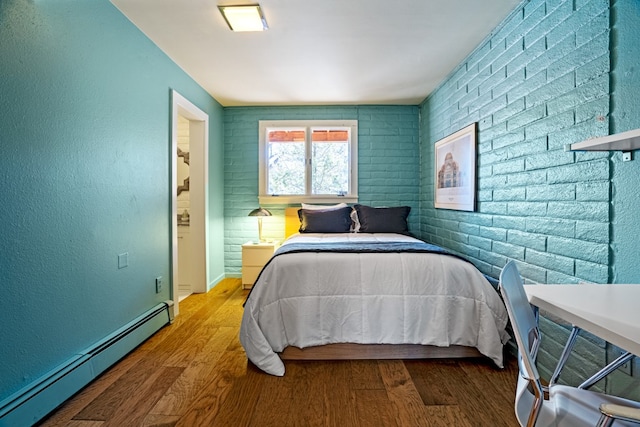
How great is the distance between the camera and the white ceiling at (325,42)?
2.15 metres

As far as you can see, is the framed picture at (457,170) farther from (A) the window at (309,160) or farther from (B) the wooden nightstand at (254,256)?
(B) the wooden nightstand at (254,256)

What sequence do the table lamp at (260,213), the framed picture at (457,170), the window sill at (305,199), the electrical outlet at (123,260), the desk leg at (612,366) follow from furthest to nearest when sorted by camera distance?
1. the window sill at (305,199)
2. the table lamp at (260,213)
3. the framed picture at (457,170)
4. the electrical outlet at (123,260)
5. the desk leg at (612,366)

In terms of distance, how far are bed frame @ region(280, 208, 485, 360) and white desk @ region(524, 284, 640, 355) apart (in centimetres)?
113

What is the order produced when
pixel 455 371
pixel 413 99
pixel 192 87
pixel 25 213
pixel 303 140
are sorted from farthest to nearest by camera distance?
1. pixel 303 140
2. pixel 413 99
3. pixel 192 87
4. pixel 455 371
5. pixel 25 213

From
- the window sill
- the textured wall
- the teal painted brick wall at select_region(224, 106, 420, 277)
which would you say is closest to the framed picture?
the teal painted brick wall at select_region(224, 106, 420, 277)

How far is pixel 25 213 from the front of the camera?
5.05ft

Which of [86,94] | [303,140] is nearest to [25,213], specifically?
[86,94]

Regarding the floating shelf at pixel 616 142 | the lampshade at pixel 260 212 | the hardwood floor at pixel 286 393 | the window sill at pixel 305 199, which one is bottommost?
the hardwood floor at pixel 286 393

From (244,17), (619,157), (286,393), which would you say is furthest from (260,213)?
(619,157)

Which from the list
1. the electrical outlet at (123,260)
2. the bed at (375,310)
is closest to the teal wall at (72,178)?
the electrical outlet at (123,260)

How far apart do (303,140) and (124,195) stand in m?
2.54

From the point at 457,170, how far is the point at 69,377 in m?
3.23

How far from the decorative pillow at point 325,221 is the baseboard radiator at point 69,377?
6.08 feet

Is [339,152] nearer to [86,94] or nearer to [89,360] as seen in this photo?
[86,94]
